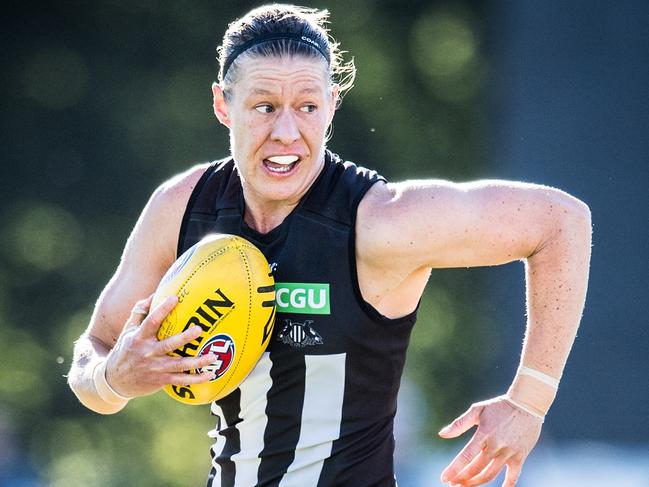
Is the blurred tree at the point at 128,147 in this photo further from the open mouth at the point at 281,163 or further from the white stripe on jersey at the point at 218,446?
the open mouth at the point at 281,163

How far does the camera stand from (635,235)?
5836 mm

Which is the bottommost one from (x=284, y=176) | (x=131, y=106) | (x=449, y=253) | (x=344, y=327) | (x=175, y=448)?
(x=175, y=448)

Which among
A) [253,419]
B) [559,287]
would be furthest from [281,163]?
[559,287]

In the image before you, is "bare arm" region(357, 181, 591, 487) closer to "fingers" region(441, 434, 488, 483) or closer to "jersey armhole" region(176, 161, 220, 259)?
"fingers" region(441, 434, 488, 483)

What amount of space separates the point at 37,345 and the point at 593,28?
3836mm

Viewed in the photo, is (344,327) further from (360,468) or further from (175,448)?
(175,448)

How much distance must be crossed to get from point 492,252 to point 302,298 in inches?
20.0

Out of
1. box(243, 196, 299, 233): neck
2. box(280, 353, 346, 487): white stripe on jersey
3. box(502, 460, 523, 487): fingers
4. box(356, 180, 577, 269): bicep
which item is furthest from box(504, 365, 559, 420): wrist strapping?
box(243, 196, 299, 233): neck

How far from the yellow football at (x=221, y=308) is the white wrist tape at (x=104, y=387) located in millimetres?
187

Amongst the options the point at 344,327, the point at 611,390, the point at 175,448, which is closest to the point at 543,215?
the point at 344,327

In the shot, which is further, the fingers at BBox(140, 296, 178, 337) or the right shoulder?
the right shoulder

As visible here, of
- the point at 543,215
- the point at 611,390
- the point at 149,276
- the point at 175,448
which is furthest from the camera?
the point at 175,448

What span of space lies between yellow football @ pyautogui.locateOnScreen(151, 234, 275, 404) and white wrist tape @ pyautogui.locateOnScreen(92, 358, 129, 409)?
187 mm

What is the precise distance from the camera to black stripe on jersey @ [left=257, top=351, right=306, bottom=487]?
269 centimetres
